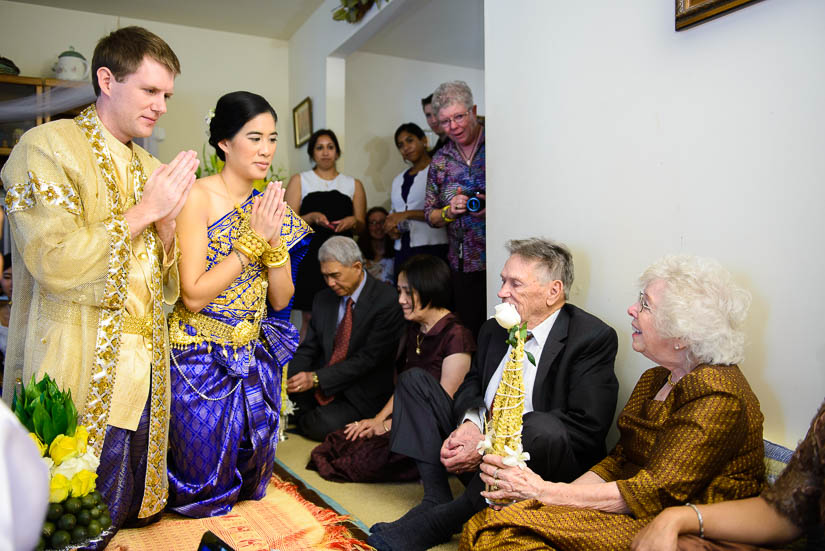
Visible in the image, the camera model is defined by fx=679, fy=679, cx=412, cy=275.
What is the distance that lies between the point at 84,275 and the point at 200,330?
0.62m

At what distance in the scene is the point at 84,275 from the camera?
1.83 meters

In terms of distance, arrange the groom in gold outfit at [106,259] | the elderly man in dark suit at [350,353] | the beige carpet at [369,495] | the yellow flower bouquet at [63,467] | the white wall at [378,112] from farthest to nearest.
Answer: the white wall at [378,112] → the elderly man in dark suit at [350,353] → the beige carpet at [369,495] → the groom in gold outfit at [106,259] → the yellow flower bouquet at [63,467]

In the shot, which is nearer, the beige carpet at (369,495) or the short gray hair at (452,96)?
the beige carpet at (369,495)

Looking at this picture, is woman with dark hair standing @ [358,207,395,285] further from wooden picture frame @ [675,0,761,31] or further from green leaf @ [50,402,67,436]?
green leaf @ [50,402,67,436]

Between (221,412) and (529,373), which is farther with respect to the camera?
(221,412)

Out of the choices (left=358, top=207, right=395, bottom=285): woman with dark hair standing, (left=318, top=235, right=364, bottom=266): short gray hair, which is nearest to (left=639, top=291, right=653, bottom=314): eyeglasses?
(left=318, top=235, right=364, bottom=266): short gray hair

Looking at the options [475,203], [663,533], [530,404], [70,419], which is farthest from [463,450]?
[475,203]

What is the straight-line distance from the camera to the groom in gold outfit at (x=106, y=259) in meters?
1.83

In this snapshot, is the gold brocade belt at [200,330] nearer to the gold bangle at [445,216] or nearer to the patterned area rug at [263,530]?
the patterned area rug at [263,530]

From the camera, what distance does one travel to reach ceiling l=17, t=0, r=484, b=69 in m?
5.18

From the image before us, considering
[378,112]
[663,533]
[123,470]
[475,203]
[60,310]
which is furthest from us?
[378,112]

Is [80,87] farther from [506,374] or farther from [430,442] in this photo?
[506,374]

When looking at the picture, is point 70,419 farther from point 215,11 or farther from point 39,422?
point 215,11

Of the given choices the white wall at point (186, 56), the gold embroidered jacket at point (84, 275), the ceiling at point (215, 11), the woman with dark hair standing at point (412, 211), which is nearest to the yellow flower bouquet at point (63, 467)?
the gold embroidered jacket at point (84, 275)
